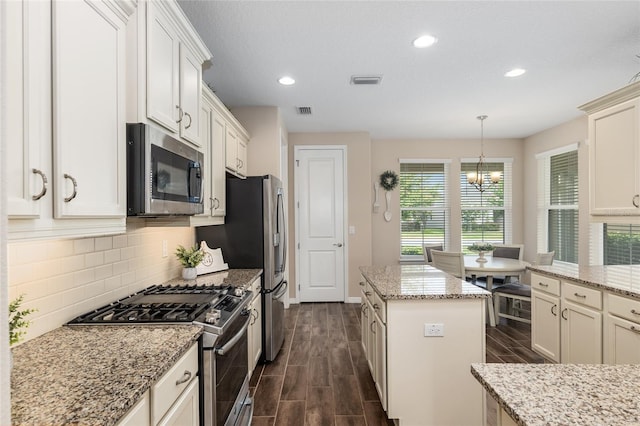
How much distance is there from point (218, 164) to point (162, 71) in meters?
1.24

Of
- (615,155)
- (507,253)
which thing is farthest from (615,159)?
(507,253)

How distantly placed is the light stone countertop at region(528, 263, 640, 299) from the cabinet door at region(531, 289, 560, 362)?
212 mm

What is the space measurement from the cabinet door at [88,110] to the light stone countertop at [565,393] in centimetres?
136

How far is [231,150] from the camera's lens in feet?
10.5

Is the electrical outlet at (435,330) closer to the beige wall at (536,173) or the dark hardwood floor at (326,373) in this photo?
the dark hardwood floor at (326,373)

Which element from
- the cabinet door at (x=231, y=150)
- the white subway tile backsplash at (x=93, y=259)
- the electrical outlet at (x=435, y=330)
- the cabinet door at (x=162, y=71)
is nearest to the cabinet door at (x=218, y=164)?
the cabinet door at (x=231, y=150)

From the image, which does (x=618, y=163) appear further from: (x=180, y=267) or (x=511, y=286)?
(x=180, y=267)

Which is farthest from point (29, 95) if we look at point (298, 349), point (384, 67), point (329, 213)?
point (329, 213)

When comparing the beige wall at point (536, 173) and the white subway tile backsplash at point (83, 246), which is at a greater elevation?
the beige wall at point (536, 173)

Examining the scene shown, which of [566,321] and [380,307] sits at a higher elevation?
[380,307]

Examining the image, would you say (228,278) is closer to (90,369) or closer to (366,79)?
(90,369)

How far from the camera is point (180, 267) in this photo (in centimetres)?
276

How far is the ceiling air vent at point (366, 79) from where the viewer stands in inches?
121

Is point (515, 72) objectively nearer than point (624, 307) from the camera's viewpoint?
No
